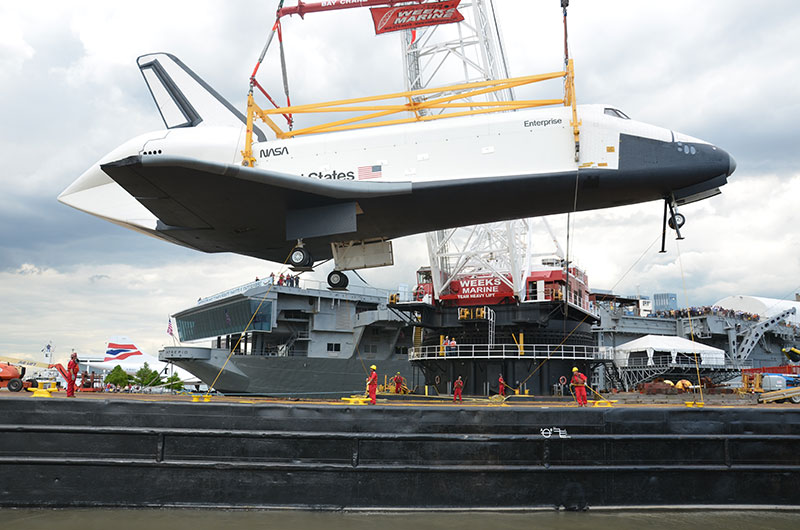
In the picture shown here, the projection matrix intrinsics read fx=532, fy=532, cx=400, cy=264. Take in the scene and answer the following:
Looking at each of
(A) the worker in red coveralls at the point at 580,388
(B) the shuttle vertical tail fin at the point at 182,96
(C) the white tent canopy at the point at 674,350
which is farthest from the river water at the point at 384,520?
(C) the white tent canopy at the point at 674,350

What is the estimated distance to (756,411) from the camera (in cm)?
1085

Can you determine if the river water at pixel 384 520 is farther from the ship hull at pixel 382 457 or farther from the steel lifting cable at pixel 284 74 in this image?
the steel lifting cable at pixel 284 74

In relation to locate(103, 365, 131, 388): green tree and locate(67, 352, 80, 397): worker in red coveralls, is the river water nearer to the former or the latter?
locate(67, 352, 80, 397): worker in red coveralls

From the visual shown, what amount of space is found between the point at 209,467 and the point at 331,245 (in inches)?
283

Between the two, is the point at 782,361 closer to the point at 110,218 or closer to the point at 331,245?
the point at 331,245

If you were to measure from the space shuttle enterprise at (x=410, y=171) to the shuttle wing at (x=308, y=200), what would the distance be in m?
0.03

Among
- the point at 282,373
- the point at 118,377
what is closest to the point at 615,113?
the point at 282,373

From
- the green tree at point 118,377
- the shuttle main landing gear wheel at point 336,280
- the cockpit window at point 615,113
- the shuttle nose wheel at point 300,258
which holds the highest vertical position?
the cockpit window at point 615,113

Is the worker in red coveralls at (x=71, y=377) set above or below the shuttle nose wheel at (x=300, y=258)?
below

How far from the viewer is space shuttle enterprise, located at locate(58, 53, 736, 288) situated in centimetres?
1296

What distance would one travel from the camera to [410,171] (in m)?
13.5

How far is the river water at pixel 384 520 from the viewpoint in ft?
30.8

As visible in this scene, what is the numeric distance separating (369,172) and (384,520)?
8152mm

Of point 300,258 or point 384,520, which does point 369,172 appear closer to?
point 300,258
